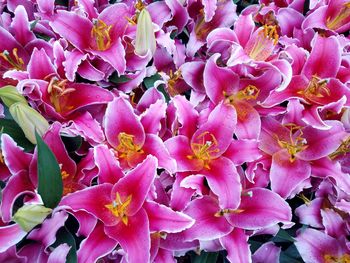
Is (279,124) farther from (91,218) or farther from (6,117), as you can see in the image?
(6,117)

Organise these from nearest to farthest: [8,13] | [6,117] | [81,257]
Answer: [81,257]
[6,117]
[8,13]

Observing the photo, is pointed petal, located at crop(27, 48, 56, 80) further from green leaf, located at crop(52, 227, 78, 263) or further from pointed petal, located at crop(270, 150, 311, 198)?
pointed petal, located at crop(270, 150, 311, 198)

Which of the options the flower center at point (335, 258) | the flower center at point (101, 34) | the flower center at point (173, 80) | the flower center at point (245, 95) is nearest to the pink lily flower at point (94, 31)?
the flower center at point (101, 34)

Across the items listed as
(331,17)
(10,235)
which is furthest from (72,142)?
(331,17)

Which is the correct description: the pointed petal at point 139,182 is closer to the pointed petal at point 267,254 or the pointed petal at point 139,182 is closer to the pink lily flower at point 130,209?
the pink lily flower at point 130,209

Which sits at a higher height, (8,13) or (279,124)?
(8,13)

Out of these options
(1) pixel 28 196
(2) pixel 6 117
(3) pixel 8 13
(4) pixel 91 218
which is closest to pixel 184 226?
(4) pixel 91 218

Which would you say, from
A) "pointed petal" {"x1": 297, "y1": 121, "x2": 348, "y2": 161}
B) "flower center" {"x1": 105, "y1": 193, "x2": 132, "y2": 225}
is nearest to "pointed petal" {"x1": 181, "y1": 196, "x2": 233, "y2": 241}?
"flower center" {"x1": 105, "y1": 193, "x2": 132, "y2": 225}
